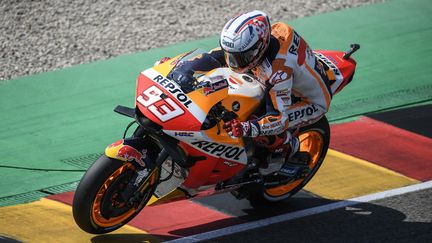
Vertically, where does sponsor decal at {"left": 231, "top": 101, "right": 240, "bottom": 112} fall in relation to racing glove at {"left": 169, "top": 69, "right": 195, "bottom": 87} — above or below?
below

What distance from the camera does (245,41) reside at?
6.93 meters

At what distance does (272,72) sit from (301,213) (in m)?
1.42

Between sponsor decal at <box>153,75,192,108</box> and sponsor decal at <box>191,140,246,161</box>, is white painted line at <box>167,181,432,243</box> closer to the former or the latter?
sponsor decal at <box>191,140,246,161</box>

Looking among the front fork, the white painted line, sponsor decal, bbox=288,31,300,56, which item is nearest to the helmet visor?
sponsor decal, bbox=288,31,300,56

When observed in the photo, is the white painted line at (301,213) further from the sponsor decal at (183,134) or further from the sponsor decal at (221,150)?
the sponsor decal at (183,134)

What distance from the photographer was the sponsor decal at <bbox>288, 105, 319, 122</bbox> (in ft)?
24.6

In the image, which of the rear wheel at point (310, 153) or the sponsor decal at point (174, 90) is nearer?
the sponsor decal at point (174, 90)

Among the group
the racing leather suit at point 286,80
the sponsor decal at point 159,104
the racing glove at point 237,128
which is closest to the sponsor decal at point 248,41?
the racing leather suit at point 286,80

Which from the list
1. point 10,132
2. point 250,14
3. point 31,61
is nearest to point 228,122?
point 250,14

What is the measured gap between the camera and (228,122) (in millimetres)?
6816

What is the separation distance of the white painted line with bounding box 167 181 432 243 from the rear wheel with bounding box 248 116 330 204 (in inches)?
10.2

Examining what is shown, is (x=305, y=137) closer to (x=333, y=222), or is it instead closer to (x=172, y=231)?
(x=333, y=222)

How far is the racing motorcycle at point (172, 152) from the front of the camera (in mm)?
6629

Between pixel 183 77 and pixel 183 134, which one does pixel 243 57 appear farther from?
pixel 183 134
